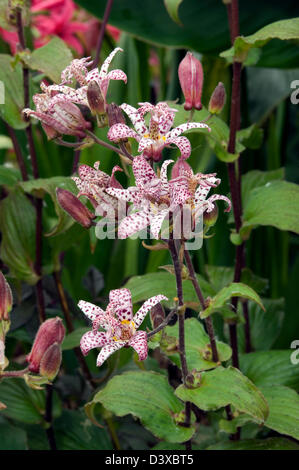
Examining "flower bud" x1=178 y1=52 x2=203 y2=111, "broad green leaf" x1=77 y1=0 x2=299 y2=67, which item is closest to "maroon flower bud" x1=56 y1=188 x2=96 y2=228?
"flower bud" x1=178 y1=52 x2=203 y2=111

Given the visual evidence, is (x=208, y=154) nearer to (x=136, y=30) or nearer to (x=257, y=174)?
(x=257, y=174)

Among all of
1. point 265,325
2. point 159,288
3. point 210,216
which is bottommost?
point 265,325

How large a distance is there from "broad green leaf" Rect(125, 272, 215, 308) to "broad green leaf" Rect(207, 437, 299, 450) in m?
0.17

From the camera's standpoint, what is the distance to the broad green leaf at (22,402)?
0.78m

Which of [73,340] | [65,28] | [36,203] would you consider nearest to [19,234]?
[36,203]

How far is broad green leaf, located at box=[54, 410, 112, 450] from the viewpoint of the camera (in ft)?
2.74

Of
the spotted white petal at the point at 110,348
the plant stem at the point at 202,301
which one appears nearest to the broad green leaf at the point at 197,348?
the plant stem at the point at 202,301

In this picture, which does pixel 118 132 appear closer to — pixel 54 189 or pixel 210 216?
pixel 210 216

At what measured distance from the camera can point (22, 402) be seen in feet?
2.61

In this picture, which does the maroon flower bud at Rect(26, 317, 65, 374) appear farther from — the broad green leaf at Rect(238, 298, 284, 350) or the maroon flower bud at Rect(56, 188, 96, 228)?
the broad green leaf at Rect(238, 298, 284, 350)

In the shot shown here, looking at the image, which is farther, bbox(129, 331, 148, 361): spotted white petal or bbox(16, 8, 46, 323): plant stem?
bbox(16, 8, 46, 323): plant stem

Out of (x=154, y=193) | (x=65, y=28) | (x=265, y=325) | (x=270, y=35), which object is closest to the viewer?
(x=154, y=193)

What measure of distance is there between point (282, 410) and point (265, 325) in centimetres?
29

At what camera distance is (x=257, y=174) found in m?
0.89
